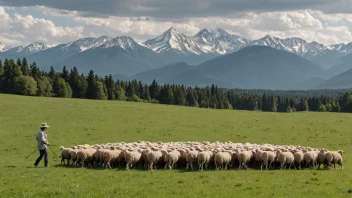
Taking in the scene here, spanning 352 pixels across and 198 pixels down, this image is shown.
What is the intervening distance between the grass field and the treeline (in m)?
30.3

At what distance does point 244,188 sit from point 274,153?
8030mm

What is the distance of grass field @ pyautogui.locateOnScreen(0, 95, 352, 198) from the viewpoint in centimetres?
1908

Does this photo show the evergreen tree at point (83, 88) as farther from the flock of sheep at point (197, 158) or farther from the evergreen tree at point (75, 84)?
the flock of sheep at point (197, 158)

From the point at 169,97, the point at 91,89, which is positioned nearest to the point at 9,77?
the point at 91,89

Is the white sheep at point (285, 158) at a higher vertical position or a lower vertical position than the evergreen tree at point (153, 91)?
lower

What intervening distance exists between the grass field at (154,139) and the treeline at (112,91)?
3030 centimetres

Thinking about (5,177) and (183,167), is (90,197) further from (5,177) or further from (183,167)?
(183,167)

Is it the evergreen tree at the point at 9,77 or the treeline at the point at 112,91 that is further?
the treeline at the point at 112,91

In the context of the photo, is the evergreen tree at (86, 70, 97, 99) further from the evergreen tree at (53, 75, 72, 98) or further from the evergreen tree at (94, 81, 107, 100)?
the evergreen tree at (53, 75, 72, 98)

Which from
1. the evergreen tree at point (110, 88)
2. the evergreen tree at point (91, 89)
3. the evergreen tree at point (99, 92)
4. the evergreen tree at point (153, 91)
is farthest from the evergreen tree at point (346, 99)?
the evergreen tree at point (91, 89)

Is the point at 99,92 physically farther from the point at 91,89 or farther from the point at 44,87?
the point at 44,87

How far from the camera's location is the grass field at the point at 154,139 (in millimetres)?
19078

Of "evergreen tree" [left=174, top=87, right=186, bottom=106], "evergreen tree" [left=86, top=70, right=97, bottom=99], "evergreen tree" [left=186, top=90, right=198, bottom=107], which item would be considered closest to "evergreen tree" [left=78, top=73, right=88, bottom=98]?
"evergreen tree" [left=86, top=70, right=97, bottom=99]

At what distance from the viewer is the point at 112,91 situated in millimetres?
119562
